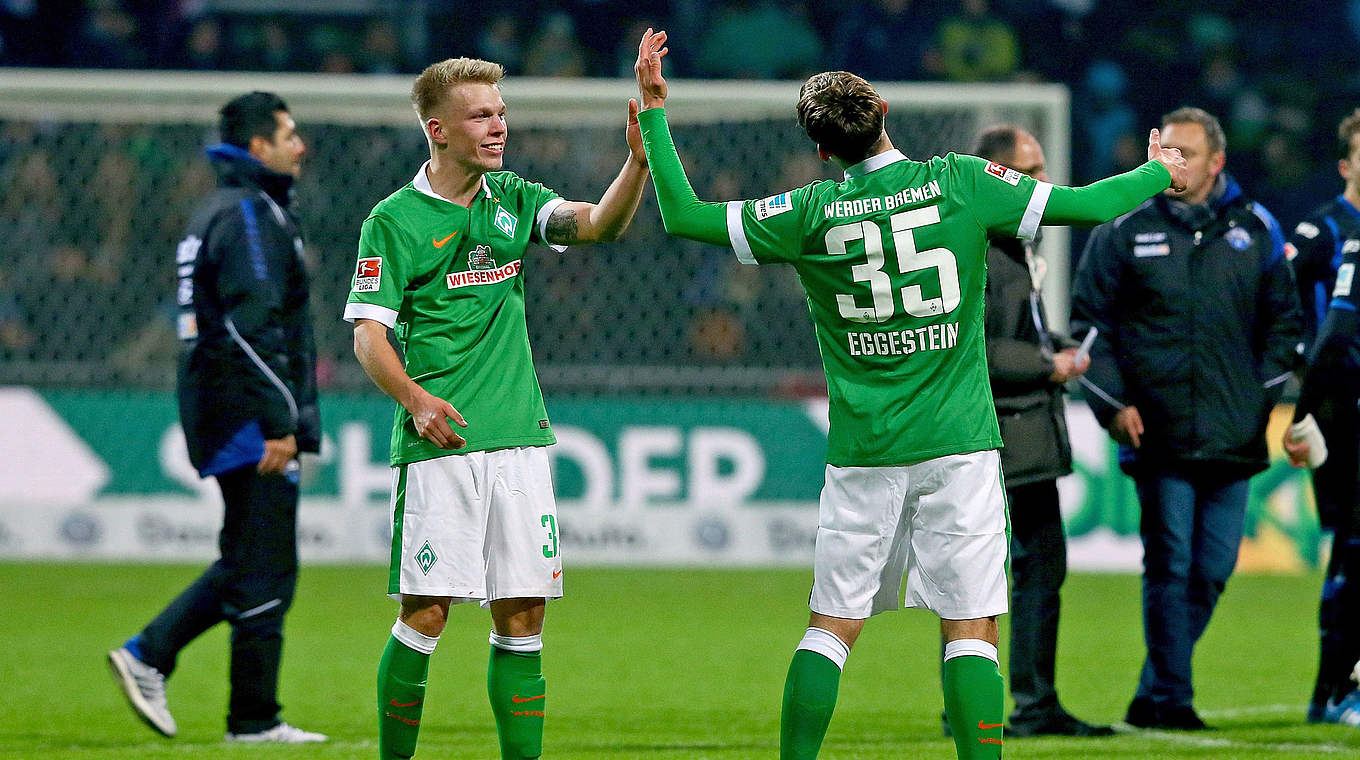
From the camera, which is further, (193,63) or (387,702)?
(193,63)

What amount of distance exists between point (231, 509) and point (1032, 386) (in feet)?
9.31

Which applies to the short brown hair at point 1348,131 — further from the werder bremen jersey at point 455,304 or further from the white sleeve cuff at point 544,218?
the werder bremen jersey at point 455,304

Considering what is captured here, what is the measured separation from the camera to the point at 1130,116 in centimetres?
1806

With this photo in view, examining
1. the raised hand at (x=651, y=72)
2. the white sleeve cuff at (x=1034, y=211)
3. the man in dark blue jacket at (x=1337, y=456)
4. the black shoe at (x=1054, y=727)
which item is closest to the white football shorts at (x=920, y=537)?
the white sleeve cuff at (x=1034, y=211)

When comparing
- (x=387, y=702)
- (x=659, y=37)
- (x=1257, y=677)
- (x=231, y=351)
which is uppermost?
(x=659, y=37)

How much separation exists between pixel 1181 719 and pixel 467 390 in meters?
3.11

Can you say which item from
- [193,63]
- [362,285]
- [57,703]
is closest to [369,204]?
[193,63]

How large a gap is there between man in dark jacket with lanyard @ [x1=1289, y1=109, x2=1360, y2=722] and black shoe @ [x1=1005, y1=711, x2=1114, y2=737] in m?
0.93

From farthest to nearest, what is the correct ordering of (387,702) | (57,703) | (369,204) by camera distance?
(369,204) < (57,703) < (387,702)

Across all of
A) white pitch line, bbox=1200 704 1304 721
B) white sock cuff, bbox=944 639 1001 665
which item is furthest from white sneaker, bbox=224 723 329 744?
white pitch line, bbox=1200 704 1304 721

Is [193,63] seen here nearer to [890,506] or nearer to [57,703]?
[57,703]

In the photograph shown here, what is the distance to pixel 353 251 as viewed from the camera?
13.9 m

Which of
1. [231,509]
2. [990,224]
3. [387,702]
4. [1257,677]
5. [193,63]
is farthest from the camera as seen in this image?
[193,63]

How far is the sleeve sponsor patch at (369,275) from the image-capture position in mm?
4695
